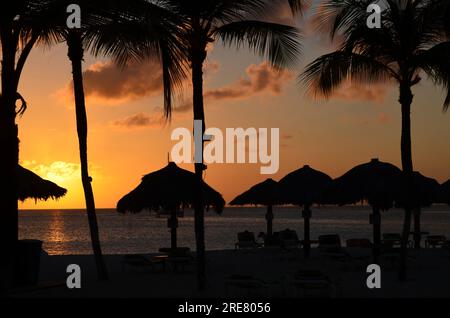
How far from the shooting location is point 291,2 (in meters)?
14.2

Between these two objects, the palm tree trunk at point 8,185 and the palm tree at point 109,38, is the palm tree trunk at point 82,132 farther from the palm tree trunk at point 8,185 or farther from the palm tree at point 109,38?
the palm tree trunk at point 8,185

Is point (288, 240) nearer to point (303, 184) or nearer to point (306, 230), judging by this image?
point (306, 230)

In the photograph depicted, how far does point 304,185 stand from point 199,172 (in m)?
8.21

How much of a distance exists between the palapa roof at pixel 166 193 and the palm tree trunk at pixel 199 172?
4.94 m

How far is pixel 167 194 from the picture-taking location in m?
19.0

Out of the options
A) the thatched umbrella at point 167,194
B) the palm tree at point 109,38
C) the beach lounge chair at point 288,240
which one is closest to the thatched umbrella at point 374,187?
the thatched umbrella at point 167,194

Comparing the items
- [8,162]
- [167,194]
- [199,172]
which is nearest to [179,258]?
[167,194]

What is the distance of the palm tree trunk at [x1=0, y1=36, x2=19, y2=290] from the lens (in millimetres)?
12539

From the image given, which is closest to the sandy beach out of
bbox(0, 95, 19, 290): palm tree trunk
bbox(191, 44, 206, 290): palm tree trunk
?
bbox(191, 44, 206, 290): palm tree trunk

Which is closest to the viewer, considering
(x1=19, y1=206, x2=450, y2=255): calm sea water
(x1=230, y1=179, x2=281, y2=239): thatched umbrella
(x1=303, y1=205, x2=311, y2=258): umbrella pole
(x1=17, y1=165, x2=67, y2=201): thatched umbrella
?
(x1=17, y1=165, x2=67, y2=201): thatched umbrella

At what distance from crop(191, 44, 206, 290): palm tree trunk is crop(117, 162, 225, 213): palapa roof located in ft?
16.2

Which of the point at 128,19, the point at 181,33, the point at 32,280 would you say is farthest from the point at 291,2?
the point at 32,280

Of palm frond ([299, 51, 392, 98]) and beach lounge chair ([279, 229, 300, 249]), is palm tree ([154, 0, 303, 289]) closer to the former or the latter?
palm frond ([299, 51, 392, 98])
